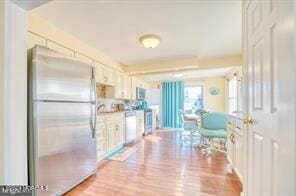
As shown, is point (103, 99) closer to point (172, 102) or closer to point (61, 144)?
point (61, 144)

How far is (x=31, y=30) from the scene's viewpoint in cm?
239

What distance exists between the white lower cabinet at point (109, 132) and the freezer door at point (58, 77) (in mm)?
1011

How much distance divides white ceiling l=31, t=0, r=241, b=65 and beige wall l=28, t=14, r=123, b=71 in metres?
0.08

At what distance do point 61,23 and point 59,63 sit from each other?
A: 88cm

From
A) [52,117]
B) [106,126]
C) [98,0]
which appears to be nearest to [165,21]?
[98,0]

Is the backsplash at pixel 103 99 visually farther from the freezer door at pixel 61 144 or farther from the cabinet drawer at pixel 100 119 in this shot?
the freezer door at pixel 61 144

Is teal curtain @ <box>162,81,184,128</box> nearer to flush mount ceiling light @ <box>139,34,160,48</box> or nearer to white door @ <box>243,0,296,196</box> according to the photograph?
Answer: flush mount ceiling light @ <box>139,34,160,48</box>

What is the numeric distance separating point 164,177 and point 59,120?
164 cm

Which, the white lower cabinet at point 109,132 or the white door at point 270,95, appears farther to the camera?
the white lower cabinet at point 109,132

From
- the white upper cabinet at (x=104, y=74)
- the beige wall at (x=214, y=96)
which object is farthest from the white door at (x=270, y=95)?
the beige wall at (x=214, y=96)

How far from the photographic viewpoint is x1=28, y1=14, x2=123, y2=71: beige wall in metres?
2.45

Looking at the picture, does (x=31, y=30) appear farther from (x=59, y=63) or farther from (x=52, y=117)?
(x=52, y=117)

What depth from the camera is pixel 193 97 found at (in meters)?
7.94

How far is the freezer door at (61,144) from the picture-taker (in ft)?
6.31
